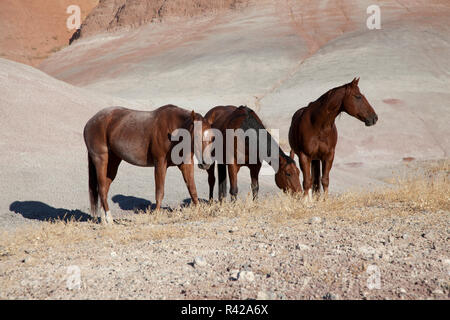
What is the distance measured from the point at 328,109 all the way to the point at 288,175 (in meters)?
1.40

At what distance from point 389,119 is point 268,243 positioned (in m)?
20.0

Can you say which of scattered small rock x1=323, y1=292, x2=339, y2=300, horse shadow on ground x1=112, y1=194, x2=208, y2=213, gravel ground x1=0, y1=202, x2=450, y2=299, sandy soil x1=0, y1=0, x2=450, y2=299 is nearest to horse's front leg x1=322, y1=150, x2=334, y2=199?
sandy soil x1=0, y1=0, x2=450, y2=299

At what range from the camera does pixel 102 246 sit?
5855 mm

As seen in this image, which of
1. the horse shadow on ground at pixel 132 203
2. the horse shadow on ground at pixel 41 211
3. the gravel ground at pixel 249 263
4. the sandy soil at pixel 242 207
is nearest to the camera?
the gravel ground at pixel 249 263

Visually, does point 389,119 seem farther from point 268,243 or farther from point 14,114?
point 268,243

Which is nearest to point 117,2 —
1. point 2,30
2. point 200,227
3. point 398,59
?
point 2,30

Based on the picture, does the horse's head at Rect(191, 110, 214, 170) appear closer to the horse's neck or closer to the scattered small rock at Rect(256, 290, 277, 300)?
the horse's neck

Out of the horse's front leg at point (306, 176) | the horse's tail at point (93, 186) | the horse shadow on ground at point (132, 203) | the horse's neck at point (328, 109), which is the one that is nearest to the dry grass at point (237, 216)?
the horse's front leg at point (306, 176)

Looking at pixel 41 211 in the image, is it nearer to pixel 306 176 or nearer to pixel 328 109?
pixel 306 176

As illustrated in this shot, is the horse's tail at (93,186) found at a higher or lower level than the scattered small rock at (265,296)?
lower

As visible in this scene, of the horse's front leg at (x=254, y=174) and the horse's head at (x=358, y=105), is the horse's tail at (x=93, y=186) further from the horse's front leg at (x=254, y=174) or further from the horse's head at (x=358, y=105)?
the horse's head at (x=358, y=105)

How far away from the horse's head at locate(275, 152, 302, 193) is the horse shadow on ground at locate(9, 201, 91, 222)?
163 inches

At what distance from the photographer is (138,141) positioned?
7941 mm

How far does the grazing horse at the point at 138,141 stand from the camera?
7.81 m
